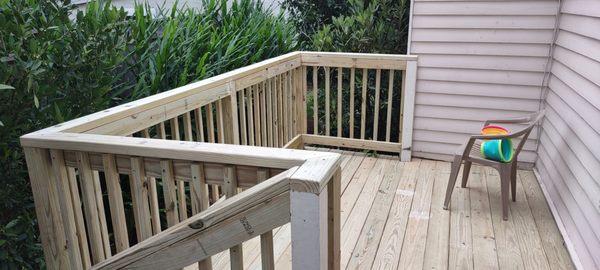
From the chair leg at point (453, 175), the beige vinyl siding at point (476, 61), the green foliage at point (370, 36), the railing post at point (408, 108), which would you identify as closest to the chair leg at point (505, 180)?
the chair leg at point (453, 175)

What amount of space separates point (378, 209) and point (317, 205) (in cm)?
213

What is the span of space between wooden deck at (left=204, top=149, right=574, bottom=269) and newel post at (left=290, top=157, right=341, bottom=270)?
1317 millimetres

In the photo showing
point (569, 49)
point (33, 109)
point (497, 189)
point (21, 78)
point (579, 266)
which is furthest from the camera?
point (497, 189)

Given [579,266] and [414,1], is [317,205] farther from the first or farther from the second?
[414,1]

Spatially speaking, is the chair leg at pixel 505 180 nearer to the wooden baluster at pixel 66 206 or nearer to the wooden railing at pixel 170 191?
the wooden railing at pixel 170 191

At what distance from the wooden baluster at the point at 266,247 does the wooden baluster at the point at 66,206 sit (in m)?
0.81

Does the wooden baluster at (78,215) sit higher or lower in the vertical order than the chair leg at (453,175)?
higher

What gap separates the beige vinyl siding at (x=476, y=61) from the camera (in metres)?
3.60

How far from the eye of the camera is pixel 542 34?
3.56 meters

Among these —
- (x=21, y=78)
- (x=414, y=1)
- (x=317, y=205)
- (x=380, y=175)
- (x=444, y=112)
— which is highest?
(x=414, y=1)

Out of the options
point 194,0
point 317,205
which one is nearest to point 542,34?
point 317,205

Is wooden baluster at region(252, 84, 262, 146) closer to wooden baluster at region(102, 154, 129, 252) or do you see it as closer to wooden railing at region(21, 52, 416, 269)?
wooden railing at region(21, 52, 416, 269)

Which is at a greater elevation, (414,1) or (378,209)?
(414,1)

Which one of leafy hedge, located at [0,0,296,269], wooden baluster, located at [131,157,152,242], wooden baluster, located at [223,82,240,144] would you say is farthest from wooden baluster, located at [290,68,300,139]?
wooden baluster, located at [131,157,152,242]
